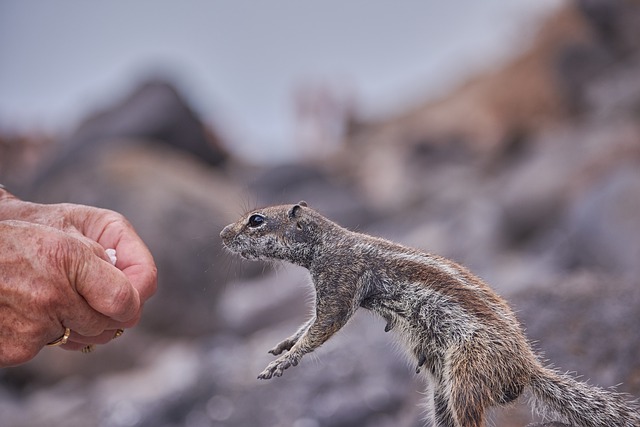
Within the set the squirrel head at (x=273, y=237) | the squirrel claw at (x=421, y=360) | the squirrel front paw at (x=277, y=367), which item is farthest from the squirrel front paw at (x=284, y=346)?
the squirrel claw at (x=421, y=360)

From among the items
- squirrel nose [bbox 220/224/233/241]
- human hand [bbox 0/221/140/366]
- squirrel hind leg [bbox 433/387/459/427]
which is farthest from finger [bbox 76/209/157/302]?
squirrel hind leg [bbox 433/387/459/427]

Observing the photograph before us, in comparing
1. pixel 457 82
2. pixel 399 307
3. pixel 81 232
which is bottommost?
pixel 399 307

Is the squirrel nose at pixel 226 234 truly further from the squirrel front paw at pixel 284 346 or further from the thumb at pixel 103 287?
the thumb at pixel 103 287

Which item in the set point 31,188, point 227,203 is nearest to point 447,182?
point 227,203

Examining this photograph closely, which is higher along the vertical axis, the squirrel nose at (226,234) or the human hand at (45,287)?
the squirrel nose at (226,234)

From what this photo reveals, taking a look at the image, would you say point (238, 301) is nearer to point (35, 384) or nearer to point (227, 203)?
point (227, 203)

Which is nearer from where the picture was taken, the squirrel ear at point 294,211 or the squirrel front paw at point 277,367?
the squirrel front paw at point 277,367

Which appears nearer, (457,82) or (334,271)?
(334,271)
